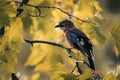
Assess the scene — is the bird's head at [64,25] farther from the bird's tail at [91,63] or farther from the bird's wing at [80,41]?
the bird's tail at [91,63]

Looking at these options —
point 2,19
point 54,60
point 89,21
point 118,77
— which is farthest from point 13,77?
point 54,60

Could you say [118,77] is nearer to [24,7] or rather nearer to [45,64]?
[24,7]

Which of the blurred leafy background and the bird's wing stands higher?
the blurred leafy background

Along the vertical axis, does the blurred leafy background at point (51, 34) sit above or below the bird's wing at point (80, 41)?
above

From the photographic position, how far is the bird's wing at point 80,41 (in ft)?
15.9

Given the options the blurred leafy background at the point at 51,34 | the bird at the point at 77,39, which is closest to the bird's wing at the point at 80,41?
the bird at the point at 77,39

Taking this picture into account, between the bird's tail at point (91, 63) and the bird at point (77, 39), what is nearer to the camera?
the bird's tail at point (91, 63)

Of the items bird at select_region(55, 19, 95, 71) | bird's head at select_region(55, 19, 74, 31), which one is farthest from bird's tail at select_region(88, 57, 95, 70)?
bird's head at select_region(55, 19, 74, 31)

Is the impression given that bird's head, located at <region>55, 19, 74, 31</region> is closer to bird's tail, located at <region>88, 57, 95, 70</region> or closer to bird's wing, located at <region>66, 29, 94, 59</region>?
bird's wing, located at <region>66, 29, 94, 59</region>

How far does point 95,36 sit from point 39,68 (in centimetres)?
279

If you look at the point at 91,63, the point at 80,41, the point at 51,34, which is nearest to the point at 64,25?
the point at 80,41

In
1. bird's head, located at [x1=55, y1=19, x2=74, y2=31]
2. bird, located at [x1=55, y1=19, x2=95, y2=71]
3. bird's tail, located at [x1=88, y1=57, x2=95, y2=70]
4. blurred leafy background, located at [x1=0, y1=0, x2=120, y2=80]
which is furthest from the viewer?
bird's head, located at [x1=55, y1=19, x2=74, y2=31]

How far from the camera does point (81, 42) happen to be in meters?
5.16

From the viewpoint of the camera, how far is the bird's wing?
4.85m
